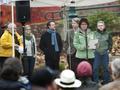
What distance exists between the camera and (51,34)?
16.7m

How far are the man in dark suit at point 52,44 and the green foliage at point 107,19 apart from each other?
115 inches

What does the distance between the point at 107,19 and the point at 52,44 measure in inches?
135

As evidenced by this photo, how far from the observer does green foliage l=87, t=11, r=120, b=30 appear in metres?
19.6

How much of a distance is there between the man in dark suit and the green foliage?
9.61ft

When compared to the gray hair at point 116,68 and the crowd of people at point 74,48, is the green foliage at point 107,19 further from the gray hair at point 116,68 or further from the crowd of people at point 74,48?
the gray hair at point 116,68

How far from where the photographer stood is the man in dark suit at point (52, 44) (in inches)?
658

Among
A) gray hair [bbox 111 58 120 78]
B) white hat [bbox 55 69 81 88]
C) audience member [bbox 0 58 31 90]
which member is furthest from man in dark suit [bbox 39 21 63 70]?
white hat [bbox 55 69 81 88]

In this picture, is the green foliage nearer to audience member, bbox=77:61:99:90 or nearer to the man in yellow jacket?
the man in yellow jacket

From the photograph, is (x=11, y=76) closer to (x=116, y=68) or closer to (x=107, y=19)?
(x=116, y=68)

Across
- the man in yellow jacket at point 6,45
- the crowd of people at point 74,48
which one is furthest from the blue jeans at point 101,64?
the man in yellow jacket at point 6,45

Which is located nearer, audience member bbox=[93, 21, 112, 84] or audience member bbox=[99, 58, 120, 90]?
audience member bbox=[99, 58, 120, 90]

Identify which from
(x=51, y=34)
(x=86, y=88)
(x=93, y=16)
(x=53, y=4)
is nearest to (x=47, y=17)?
(x=53, y=4)

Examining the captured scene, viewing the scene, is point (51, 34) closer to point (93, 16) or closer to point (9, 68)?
point (93, 16)

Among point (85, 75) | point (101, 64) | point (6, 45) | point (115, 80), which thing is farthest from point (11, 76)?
point (101, 64)
